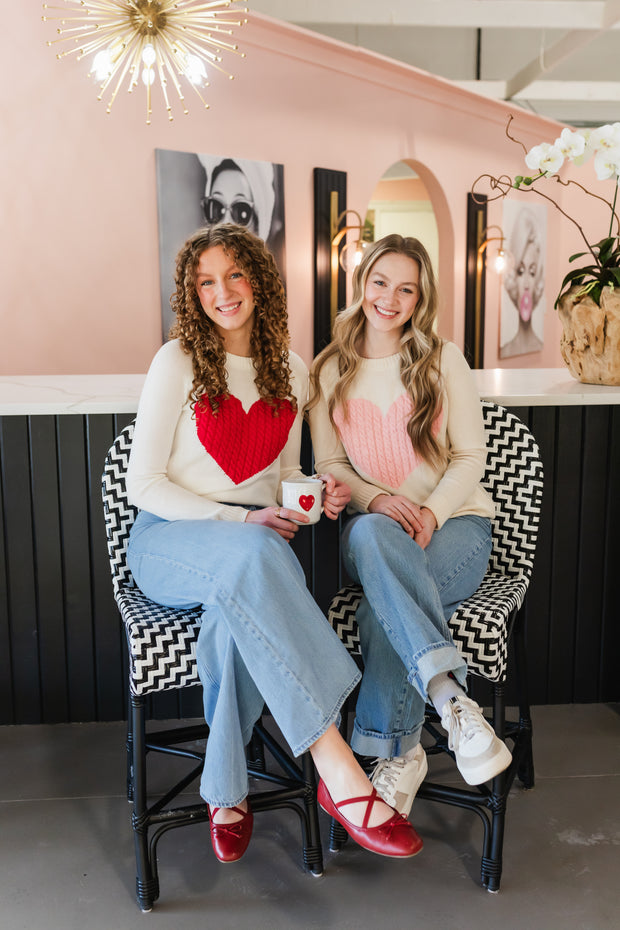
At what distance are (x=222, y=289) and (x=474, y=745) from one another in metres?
1.03

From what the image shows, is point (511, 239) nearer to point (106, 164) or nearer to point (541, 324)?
point (541, 324)

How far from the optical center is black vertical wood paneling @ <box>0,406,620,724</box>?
85.1 inches

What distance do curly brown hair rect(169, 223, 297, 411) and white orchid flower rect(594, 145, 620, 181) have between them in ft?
3.16

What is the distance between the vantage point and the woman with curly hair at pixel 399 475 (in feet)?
5.10

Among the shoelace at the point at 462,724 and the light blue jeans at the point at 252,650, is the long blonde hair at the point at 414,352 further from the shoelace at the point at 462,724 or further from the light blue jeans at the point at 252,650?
the shoelace at the point at 462,724

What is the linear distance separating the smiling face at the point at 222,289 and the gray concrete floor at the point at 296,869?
1.12 m

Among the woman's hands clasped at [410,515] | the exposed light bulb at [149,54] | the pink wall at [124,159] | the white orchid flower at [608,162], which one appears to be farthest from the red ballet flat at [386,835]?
the pink wall at [124,159]

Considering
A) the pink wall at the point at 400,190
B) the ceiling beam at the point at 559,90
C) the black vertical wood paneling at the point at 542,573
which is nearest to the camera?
the black vertical wood paneling at the point at 542,573

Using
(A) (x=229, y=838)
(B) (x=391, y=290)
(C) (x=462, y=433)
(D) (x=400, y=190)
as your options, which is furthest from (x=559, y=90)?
Answer: (A) (x=229, y=838)

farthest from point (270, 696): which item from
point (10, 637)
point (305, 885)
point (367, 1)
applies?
point (367, 1)

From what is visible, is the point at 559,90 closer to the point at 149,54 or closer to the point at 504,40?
the point at 504,40

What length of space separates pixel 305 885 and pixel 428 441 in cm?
95

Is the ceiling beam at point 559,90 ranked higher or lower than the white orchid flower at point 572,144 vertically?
higher

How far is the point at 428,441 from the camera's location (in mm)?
1846
